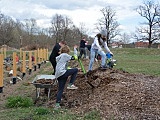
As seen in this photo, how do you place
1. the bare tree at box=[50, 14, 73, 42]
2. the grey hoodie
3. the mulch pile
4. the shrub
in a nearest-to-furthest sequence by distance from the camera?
the mulch pile → the grey hoodie → the shrub → the bare tree at box=[50, 14, 73, 42]

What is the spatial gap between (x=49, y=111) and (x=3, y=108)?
1534 millimetres

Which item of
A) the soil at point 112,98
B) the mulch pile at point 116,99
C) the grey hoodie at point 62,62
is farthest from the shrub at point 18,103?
the grey hoodie at point 62,62

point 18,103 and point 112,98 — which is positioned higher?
point 112,98

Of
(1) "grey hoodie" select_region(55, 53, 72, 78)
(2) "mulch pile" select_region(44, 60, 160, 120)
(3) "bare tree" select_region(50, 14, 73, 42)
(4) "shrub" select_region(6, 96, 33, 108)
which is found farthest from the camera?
(3) "bare tree" select_region(50, 14, 73, 42)

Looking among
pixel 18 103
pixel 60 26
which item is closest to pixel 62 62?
pixel 18 103

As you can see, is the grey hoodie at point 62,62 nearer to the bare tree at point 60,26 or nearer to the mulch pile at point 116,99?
the mulch pile at point 116,99

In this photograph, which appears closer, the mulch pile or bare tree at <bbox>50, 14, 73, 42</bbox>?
the mulch pile

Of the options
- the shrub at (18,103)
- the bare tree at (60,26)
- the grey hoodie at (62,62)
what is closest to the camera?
the grey hoodie at (62,62)

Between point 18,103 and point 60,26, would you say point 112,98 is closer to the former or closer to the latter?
point 18,103

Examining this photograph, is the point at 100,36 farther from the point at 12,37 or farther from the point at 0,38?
the point at 12,37

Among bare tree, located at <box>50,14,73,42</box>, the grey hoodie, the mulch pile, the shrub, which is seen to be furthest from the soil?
A: bare tree, located at <box>50,14,73,42</box>

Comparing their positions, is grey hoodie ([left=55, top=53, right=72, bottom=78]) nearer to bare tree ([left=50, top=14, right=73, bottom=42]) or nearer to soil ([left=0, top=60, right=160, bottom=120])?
soil ([left=0, top=60, right=160, bottom=120])

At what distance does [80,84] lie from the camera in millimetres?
8797

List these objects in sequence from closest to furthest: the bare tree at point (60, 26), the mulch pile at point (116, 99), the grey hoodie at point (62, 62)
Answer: the mulch pile at point (116, 99) < the grey hoodie at point (62, 62) < the bare tree at point (60, 26)
